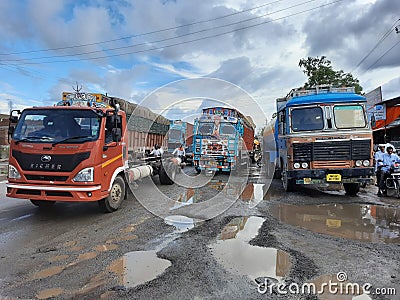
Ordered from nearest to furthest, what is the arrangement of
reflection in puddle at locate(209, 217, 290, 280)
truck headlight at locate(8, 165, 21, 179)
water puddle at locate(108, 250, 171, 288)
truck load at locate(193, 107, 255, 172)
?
water puddle at locate(108, 250, 171, 288), reflection in puddle at locate(209, 217, 290, 280), truck headlight at locate(8, 165, 21, 179), truck load at locate(193, 107, 255, 172)

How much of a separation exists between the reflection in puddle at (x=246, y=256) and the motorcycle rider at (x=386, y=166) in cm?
548

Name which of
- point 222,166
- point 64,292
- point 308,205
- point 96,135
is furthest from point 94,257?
point 222,166

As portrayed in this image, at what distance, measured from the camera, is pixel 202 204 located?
796 cm

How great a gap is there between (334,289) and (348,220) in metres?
3.38

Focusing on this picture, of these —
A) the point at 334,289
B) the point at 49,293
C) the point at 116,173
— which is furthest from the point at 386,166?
the point at 49,293

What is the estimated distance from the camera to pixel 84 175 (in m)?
5.77

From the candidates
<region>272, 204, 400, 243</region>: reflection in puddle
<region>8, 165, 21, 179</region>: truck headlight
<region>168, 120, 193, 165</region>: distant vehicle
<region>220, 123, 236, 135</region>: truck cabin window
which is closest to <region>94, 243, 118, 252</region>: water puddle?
<region>8, 165, 21, 179</region>: truck headlight

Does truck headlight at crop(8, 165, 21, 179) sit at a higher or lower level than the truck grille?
lower

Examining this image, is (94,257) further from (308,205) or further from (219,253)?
(308,205)

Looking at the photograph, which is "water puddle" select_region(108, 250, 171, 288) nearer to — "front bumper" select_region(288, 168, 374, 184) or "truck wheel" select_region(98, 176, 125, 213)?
"truck wheel" select_region(98, 176, 125, 213)

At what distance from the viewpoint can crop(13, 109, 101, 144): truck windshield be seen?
236 inches

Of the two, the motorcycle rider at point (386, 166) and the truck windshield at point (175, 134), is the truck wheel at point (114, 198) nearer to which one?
the motorcycle rider at point (386, 166)

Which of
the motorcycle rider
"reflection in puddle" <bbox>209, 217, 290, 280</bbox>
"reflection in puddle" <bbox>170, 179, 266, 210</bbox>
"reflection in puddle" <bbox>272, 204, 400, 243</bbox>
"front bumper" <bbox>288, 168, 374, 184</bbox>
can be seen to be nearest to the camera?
"reflection in puddle" <bbox>209, 217, 290, 280</bbox>

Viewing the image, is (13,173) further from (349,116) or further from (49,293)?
→ (349,116)
